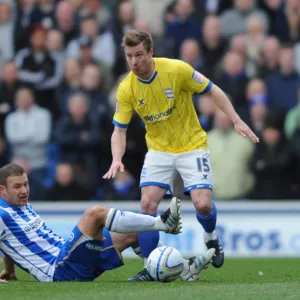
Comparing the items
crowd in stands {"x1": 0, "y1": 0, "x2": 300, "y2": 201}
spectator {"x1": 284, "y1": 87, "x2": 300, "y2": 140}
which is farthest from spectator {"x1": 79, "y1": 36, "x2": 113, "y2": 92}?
spectator {"x1": 284, "y1": 87, "x2": 300, "y2": 140}

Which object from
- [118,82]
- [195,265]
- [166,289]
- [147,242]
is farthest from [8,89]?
[166,289]

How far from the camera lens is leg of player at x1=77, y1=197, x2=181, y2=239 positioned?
815 cm

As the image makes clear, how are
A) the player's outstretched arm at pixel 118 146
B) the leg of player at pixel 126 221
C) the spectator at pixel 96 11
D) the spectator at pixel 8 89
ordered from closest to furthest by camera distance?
the leg of player at pixel 126 221, the player's outstretched arm at pixel 118 146, the spectator at pixel 8 89, the spectator at pixel 96 11

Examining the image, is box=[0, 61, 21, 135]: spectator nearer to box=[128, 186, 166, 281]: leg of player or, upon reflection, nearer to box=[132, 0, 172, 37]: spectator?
box=[132, 0, 172, 37]: spectator

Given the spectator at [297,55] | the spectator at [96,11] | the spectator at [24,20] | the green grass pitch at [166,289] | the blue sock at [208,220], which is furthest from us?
the spectator at [24,20]

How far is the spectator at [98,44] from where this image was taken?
52.2 ft

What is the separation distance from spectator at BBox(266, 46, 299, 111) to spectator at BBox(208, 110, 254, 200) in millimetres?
945

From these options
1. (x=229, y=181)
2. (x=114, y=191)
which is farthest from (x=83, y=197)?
(x=229, y=181)

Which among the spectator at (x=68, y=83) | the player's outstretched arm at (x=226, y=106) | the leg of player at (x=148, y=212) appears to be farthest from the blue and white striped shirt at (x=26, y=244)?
the spectator at (x=68, y=83)

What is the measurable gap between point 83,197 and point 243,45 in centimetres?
360

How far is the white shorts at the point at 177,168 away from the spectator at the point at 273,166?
4.95m

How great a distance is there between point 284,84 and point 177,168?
5.92 metres

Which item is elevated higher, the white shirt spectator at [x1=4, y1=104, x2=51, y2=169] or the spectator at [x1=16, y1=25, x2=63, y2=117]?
the spectator at [x1=16, y1=25, x2=63, y2=117]

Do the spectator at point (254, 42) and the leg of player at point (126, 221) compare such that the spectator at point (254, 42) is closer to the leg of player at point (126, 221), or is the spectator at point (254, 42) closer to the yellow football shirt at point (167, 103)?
the yellow football shirt at point (167, 103)
